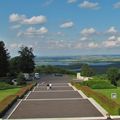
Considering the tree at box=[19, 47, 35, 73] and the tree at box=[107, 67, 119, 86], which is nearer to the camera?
the tree at box=[107, 67, 119, 86]

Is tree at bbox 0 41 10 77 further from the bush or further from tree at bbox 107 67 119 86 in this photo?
the bush

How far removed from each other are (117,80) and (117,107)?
157ft

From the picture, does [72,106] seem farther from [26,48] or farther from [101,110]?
[26,48]

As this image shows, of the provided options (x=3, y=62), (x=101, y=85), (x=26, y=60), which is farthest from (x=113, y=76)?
(x=26, y=60)

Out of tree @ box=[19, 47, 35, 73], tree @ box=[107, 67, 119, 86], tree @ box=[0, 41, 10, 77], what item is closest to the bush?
tree @ box=[107, 67, 119, 86]

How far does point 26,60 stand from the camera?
98500 mm

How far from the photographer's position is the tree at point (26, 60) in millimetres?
98188

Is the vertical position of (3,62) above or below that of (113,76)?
above

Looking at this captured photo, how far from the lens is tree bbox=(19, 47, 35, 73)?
9819cm

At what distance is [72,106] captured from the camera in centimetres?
2956

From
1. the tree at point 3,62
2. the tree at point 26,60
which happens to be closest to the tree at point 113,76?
the tree at point 3,62

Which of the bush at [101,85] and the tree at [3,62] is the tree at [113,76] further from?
the tree at [3,62]

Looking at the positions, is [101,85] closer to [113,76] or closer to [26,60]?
[113,76]

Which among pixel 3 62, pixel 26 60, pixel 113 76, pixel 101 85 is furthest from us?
pixel 26 60
